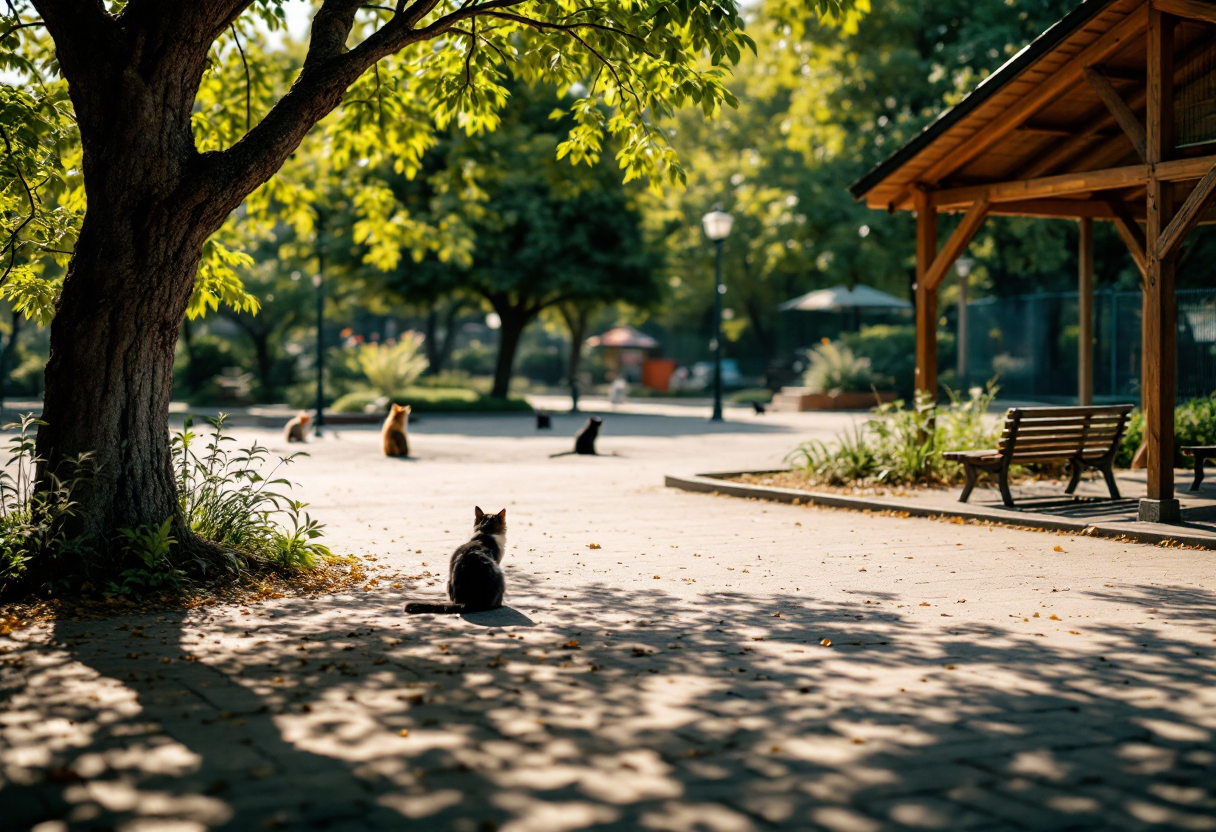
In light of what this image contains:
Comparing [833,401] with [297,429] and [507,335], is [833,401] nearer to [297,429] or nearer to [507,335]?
[507,335]

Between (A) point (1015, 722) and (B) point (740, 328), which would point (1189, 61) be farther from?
(B) point (740, 328)

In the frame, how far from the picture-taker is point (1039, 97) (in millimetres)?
12375

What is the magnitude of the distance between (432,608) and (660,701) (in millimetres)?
2187

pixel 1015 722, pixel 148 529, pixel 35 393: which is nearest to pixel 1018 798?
pixel 1015 722

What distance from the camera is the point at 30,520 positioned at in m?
7.11

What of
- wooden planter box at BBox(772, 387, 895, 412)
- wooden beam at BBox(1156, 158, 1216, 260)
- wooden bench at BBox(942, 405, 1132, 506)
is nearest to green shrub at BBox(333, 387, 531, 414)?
wooden planter box at BBox(772, 387, 895, 412)

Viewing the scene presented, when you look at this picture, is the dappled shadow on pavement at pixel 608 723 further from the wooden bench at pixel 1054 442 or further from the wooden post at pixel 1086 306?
the wooden post at pixel 1086 306

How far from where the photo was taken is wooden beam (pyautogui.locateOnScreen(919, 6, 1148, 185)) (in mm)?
11172

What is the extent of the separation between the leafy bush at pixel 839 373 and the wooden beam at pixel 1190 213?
2390 cm

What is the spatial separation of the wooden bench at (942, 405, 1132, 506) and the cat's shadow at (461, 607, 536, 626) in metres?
6.15

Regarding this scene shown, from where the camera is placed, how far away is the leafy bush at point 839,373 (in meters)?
34.1

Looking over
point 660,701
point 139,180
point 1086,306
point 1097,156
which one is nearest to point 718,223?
point 1086,306

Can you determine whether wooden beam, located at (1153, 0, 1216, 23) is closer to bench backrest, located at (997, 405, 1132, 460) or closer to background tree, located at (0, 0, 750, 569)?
bench backrest, located at (997, 405, 1132, 460)

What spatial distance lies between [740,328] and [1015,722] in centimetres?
5517
